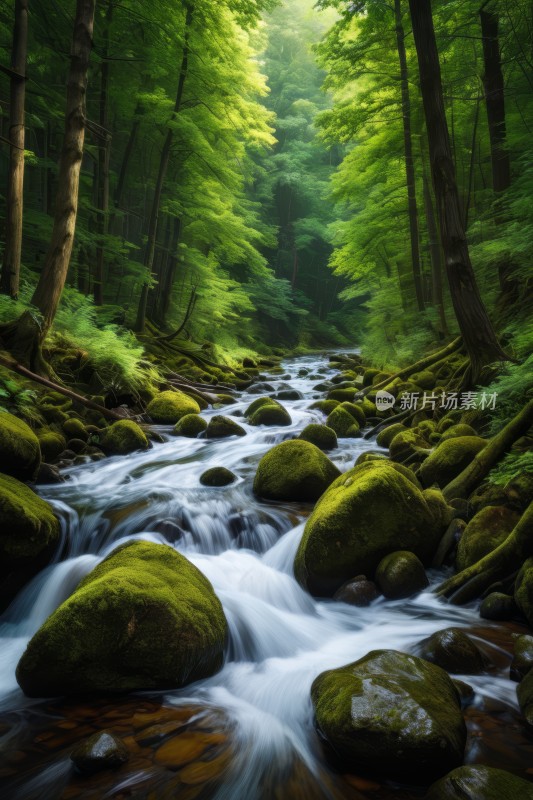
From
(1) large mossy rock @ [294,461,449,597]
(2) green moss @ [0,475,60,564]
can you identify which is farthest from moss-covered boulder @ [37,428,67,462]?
(1) large mossy rock @ [294,461,449,597]

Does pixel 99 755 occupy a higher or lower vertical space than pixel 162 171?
lower

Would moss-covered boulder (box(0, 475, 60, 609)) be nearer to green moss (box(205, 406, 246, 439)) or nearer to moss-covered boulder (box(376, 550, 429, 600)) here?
moss-covered boulder (box(376, 550, 429, 600))

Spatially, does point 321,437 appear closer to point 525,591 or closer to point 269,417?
point 269,417

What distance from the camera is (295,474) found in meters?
6.07

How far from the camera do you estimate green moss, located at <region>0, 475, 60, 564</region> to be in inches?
150

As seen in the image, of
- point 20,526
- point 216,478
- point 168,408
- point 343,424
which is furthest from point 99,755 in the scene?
point 168,408

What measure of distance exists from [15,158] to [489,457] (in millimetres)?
8783

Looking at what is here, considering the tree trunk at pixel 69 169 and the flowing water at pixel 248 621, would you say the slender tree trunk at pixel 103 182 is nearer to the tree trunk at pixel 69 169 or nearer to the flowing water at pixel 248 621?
the tree trunk at pixel 69 169

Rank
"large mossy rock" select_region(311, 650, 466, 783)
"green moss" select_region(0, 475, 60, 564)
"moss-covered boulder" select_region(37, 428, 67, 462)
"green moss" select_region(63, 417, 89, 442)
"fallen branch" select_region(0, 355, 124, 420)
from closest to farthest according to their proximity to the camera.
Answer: "large mossy rock" select_region(311, 650, 466, 783) < "green moss" select_region(0, 475, 60, 564) < "moss-covered boulder" select_region(37, 428, 67, 462) < "fallen branch" select_region(0, 355, 124, 420) < "green moss" select_region(63, 417, 89, 442)

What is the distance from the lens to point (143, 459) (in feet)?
25.9

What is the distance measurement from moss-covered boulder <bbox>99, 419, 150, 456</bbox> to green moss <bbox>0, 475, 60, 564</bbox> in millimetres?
3475

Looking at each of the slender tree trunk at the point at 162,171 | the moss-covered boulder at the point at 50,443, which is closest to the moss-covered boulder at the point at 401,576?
the moss-covered boulder at the point at 50,443

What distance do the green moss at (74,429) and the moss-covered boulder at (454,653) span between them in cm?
631

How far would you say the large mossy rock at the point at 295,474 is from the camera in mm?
6027
